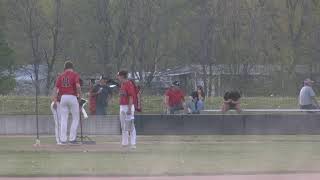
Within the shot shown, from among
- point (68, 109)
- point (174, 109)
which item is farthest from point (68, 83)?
point (174, 109)

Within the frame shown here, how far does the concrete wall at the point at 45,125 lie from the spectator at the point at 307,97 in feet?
19.1

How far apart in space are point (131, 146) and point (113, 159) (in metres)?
2.61

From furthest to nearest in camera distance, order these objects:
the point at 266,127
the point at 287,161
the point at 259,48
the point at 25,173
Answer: the point at 259,48, the point at 266,127, the point at 287,161, the point at 25,173

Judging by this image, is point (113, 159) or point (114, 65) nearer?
point (113, 159)

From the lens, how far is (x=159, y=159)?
14.5 m

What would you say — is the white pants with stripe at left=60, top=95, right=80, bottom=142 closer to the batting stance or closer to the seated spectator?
the batting stance

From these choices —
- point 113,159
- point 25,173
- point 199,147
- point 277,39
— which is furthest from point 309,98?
point 277,39

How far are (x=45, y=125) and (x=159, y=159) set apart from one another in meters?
11.3

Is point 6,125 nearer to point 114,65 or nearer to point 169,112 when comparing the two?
point 169,112

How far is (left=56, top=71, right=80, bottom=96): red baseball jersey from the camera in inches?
670

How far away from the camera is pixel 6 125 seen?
83.8ft

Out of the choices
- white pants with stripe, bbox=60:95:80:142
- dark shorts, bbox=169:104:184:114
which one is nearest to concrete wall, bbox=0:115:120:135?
dark shorts, bbox=169:104:184:114

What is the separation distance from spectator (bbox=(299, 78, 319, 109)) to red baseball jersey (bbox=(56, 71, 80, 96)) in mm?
9191

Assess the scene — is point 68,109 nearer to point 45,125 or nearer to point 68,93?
point 68,93
